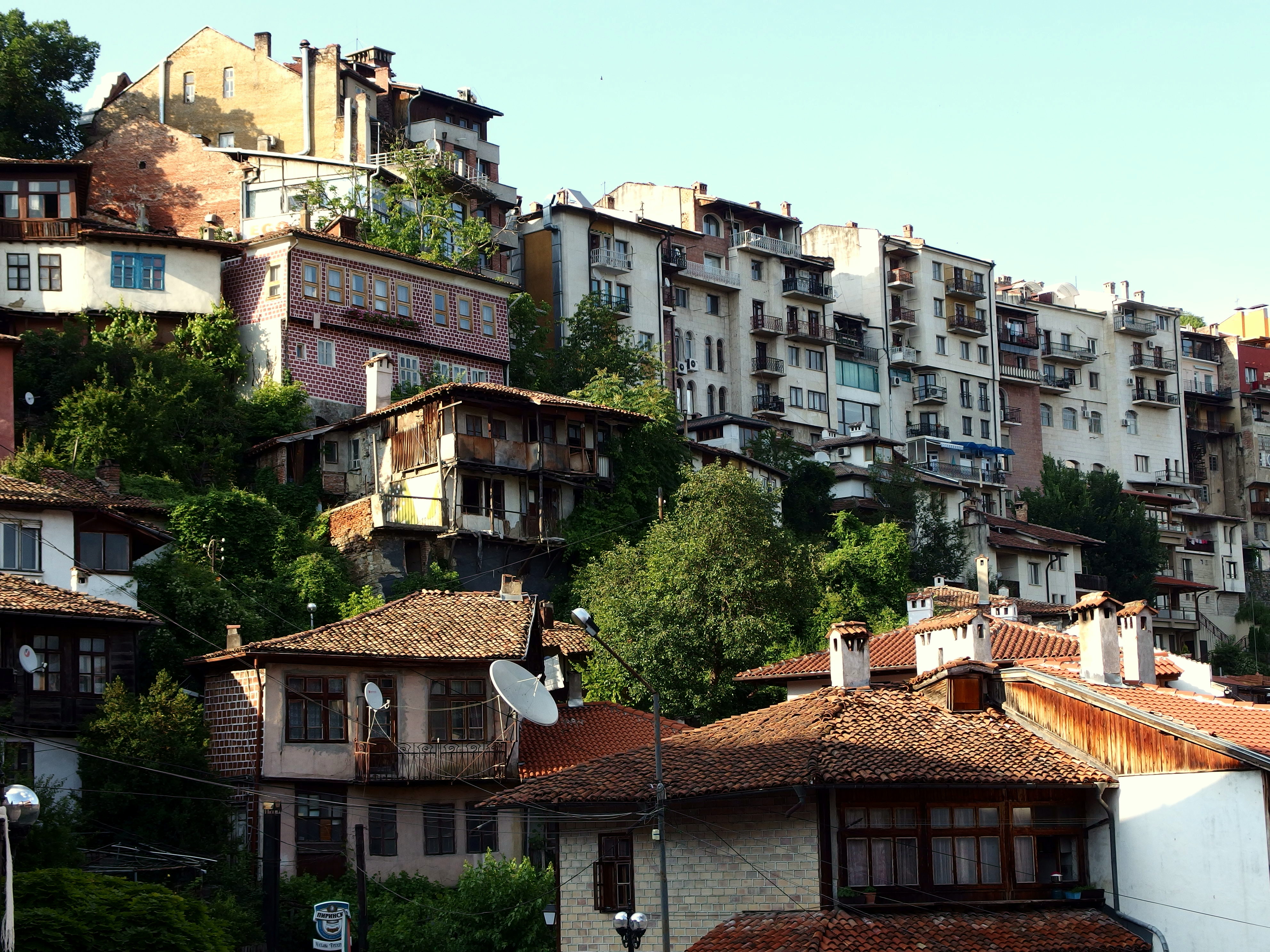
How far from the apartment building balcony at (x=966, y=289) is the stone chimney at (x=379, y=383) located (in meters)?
46.9

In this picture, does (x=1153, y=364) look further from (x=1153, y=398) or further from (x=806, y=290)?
(x=806, y=290)

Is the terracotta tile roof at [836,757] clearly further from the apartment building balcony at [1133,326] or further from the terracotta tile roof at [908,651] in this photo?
the apartment building balcony at [1133,326]

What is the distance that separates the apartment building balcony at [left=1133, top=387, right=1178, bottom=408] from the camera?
108688 mm

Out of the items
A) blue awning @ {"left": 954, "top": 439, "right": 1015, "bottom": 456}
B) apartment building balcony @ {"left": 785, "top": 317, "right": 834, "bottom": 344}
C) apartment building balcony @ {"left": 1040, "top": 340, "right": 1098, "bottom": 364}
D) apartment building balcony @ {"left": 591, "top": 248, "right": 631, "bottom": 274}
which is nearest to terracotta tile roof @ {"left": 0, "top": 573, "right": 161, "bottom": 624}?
apartment building balcony @ {"left": 591, "top": 248, "right": 631, "bottom": 274}

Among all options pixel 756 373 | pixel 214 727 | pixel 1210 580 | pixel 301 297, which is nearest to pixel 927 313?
pixel 756 373

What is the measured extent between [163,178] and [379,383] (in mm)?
19783

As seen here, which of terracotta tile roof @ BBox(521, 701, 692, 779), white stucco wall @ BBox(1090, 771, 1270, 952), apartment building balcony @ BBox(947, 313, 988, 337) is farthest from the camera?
apartment building balcony @ BBox(947, 313, 988, 337)

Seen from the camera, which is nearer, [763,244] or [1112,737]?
[1112,737]

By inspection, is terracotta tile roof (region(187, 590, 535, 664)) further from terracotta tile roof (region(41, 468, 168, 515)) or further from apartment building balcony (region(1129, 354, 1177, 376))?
apartment building balcony (region(1129, 354, 1177, 376))

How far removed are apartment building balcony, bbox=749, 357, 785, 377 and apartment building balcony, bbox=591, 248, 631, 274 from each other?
32.5ft

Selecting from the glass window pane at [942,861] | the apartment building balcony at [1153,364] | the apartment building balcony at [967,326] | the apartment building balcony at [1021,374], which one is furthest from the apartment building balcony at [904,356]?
the glass window pane at [942,861]

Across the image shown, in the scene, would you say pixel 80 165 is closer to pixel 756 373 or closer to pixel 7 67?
pixel 7 67

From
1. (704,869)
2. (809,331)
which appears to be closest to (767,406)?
(809,331)

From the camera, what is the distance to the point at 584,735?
140 feet
